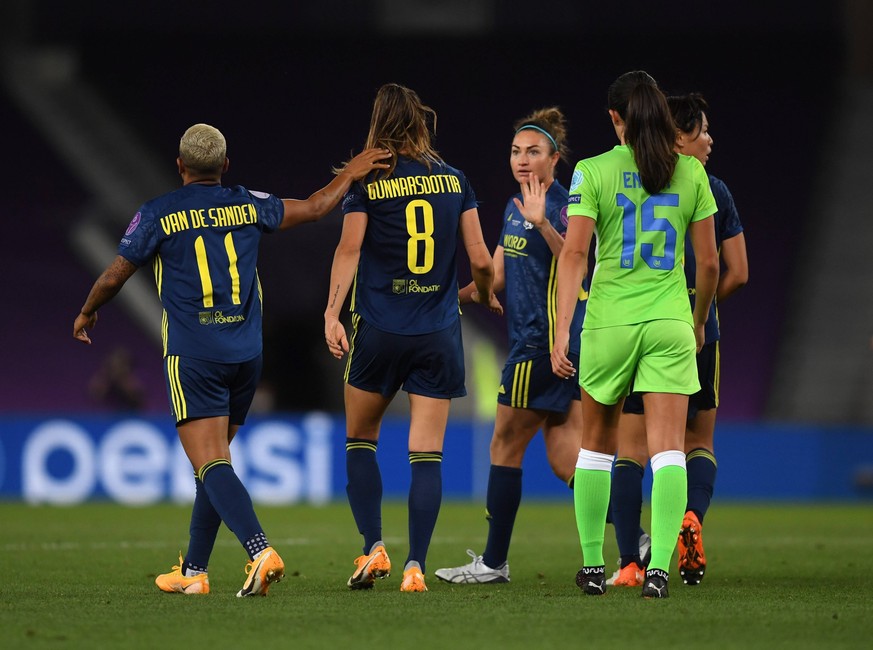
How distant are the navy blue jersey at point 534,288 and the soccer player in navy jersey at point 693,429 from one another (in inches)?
19.7

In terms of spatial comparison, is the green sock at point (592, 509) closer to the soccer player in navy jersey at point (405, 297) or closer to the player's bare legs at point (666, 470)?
the player's bare legs at point (666, 470)

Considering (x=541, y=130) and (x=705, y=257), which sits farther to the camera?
(x=541, y=130)

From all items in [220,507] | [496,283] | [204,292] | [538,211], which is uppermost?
[538,211]

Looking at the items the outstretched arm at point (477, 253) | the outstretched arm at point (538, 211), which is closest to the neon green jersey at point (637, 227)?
the outstretched arm at point (538, 211)

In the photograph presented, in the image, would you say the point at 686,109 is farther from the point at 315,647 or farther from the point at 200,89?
the point at 200,89

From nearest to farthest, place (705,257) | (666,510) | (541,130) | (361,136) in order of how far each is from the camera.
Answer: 1. (666,510)
2. (705,257)
3. (541,130)
4. (361,136)

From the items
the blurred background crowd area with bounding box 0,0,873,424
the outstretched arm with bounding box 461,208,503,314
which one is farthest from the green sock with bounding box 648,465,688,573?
the blurred background crowd area with bounding box 0,0,873,424

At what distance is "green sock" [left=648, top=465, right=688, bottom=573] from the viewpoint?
18.0 feet

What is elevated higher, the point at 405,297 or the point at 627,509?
the point at 405,297

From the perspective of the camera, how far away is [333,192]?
6168mm

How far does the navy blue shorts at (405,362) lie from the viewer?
20.5ft

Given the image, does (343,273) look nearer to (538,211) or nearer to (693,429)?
(538,211)

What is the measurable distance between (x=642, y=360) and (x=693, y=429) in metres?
1.56

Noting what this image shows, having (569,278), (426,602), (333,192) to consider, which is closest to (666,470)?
(569,278)
